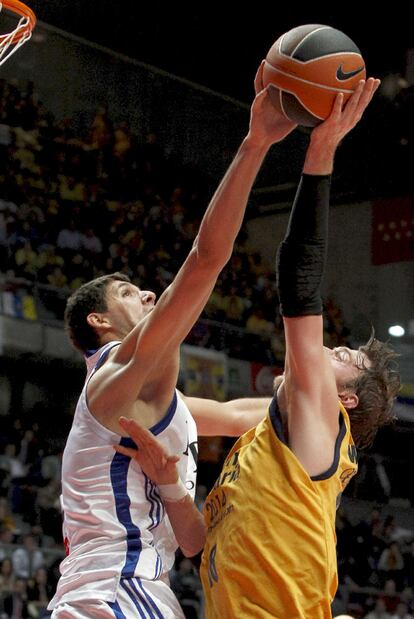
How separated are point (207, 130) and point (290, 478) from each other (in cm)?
1497

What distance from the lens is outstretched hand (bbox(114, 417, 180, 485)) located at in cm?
301

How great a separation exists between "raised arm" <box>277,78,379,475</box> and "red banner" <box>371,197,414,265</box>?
15152 millimetres

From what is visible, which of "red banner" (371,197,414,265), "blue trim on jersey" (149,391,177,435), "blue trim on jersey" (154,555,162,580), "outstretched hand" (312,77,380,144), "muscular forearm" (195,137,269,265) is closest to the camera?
"outstretched hand" (312,77,380,144)

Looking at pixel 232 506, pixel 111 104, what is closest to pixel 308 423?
pixel 232 506

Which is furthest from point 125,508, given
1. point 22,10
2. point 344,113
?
point 22,10

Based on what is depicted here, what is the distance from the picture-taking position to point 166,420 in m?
3.25

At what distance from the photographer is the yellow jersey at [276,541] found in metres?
2.81

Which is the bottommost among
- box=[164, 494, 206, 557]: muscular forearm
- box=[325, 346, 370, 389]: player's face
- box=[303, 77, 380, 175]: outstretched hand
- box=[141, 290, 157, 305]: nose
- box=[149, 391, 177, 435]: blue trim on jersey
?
box=[164, 494, 206, 557]: muscular forearm

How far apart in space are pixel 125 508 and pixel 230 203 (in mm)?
1003

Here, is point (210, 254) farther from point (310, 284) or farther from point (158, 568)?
point (158, 568)

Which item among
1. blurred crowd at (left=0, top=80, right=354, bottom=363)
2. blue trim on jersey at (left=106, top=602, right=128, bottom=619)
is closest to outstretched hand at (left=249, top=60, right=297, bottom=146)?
blue trim on jersey at (left=106, top=602, right=128, bottom=619)

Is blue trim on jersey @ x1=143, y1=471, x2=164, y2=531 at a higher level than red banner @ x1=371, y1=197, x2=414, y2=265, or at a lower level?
lower

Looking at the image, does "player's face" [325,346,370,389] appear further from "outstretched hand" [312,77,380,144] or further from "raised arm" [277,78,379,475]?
"outstretched hand" [312,77,380,144]

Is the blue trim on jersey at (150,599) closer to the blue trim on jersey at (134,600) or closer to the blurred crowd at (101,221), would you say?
the blue trim on jersey at (134,600)
